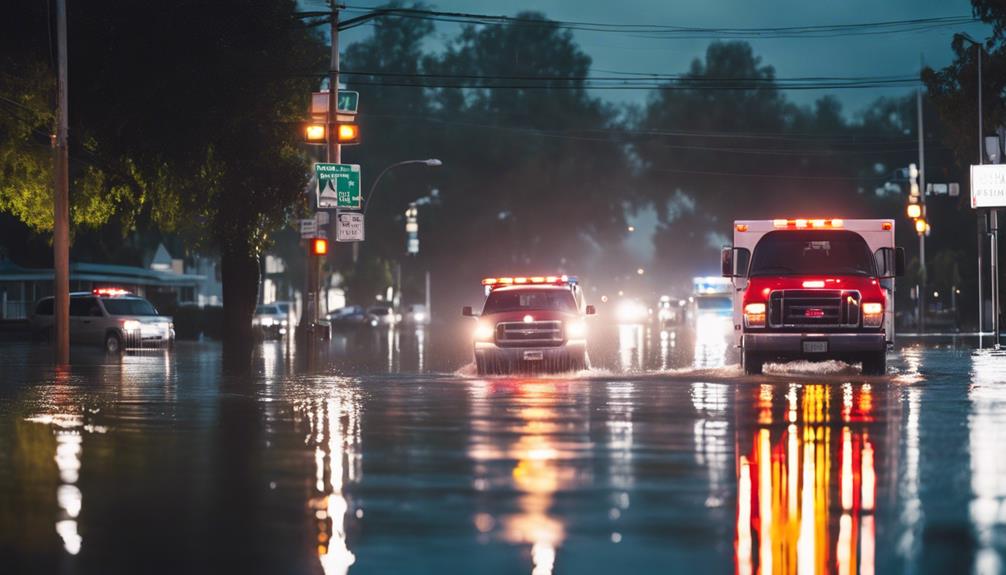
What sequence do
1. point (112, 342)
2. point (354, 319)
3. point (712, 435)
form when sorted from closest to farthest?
point (712, 435), point (112, 342), point (354, 319)

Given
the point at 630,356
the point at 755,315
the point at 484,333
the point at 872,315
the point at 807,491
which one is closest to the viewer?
the point at 807,491

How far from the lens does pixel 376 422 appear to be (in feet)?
63.4

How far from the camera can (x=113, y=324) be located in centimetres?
4691

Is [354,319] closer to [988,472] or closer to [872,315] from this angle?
[872,315]

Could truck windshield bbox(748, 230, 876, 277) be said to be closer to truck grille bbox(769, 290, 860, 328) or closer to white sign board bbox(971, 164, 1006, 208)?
truck grille bbox(769, 290, 860, 328)

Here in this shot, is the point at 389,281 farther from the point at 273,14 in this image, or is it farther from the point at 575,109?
the point at 273,14

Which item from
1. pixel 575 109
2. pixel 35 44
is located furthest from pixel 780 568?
pixel 575 109

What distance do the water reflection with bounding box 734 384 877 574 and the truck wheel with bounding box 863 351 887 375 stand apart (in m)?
7.70

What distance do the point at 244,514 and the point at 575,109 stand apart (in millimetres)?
101283

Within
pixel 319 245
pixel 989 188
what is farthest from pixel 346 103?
pixel 989 188

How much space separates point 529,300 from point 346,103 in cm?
902

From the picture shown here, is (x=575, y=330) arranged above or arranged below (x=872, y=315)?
below

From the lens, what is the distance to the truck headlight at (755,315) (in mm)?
28469

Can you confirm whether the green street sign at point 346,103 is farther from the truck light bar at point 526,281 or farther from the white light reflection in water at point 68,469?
the white light reflection in water at point 68,469
